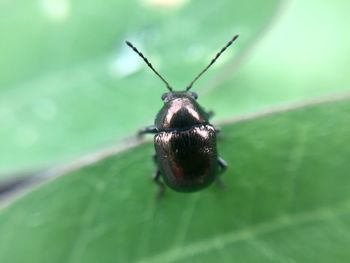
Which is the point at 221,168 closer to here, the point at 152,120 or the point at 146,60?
the point at 152,120

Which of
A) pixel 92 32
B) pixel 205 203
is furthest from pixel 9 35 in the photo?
pixel 205 203

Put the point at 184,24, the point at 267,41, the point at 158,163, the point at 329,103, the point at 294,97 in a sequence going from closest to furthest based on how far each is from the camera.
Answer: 1. the point at 329,103
2. the point at 158,163
3. the point at 184,24
4. the point at 294,97
5. the point at 267,41

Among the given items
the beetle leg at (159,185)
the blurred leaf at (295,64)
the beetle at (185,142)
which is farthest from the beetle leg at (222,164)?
the blurred leaf at (295,64)

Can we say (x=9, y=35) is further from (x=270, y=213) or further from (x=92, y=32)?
(x=270, y=213)

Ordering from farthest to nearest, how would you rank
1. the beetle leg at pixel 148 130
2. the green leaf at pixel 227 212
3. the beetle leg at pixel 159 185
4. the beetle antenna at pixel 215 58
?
the beetle leg at pixel 148 130 → the beetle antenna at pixel 215 58 → the beetle leg at pixel 159 185 → the green leaf at pixel 227 212

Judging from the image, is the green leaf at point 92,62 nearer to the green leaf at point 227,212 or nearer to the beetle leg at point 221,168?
the beetle leg at point 221,168

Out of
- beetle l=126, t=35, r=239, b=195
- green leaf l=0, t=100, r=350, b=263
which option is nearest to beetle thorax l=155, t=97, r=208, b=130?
beetle l=126, t=35, r=239, b=195

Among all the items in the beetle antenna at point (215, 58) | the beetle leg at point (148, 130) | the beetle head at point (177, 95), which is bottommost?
the beetle leg at point (148, 130)

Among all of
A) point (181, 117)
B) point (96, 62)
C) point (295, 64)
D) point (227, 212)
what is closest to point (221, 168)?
point (227, 212)
